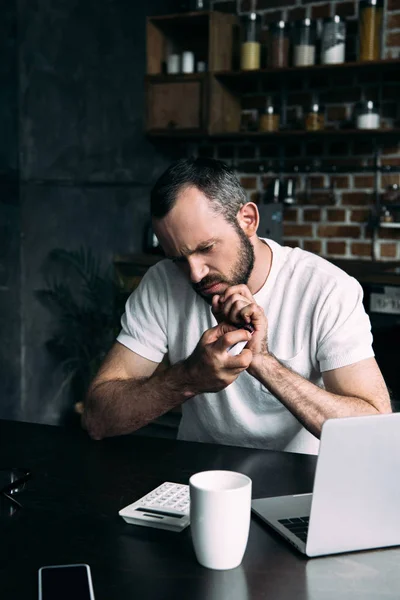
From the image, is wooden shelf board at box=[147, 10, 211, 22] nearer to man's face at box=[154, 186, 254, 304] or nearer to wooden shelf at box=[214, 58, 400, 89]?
wooden shelf at box=[214, 58, 400, 89]

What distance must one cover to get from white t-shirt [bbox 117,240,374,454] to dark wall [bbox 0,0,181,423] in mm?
1633

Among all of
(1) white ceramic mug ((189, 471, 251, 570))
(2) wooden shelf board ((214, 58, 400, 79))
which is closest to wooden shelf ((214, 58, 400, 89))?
(2) wooden shelf board ((214, 58, 400, 79))

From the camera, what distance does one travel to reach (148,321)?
1.75 metres

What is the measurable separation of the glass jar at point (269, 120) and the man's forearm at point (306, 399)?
7.88 ft

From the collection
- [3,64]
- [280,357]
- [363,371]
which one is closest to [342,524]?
[363,371]

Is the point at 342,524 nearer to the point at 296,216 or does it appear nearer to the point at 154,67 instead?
the point at 296,216

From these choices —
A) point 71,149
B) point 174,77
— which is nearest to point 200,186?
point 71,149

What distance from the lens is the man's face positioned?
1564 millimetres

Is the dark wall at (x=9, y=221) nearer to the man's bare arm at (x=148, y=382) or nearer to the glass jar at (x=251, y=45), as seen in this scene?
the glass jar at (x=251, y=45)

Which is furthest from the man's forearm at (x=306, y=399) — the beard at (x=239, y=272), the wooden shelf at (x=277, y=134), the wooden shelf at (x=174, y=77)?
the wooden shelf at (x=174, y=77)

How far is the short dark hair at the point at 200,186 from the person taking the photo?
1.57 metres

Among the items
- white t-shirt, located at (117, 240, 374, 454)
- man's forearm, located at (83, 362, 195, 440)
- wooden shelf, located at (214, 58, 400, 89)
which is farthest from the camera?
wooden shelf, located at (214, 58, 400, 89)

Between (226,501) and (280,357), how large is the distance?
76 centimetres

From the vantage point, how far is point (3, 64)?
10.1 feet
